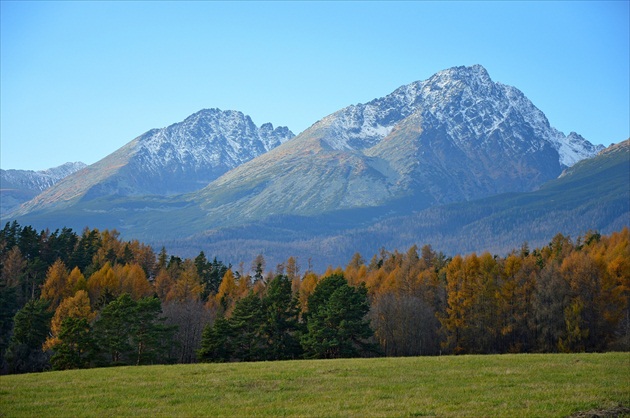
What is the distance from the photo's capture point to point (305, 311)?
3932 inches

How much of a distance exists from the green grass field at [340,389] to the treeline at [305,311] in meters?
18.2

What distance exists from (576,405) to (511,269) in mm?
65257

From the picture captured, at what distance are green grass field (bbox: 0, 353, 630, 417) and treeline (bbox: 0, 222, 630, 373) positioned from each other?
1820 cm

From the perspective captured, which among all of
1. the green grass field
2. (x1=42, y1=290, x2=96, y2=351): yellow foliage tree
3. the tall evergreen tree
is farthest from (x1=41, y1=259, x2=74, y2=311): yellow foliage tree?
the green grass field

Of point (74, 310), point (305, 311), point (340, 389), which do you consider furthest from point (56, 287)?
point (340, 389)

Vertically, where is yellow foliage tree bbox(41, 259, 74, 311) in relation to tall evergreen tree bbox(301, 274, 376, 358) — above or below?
above

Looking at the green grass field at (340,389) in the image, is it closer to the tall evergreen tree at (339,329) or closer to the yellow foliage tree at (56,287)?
the tall evergreen tree at (339,329)

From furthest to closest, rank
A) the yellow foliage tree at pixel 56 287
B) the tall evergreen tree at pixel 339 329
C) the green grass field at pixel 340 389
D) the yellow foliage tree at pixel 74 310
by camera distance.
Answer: the yellow foliage tree at pixel 56 287 < the yellow foliage tree at pixel 74 310 < the tall evergreen tree at pixel 339 329 < the green grass field at pixel 340 389

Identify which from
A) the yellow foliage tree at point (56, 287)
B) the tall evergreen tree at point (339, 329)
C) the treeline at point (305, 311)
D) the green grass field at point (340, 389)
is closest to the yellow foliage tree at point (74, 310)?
the treeline at point (305, 311)

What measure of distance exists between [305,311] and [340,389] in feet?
201

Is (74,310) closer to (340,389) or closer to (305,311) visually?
(305,311)

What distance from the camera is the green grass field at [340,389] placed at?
3266 cm

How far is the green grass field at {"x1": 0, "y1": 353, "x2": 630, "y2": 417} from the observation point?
32.7m

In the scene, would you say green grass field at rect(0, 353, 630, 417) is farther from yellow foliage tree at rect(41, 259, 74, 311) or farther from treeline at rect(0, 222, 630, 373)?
yellow foliage tree at rect(41, 259, 74, 311)
